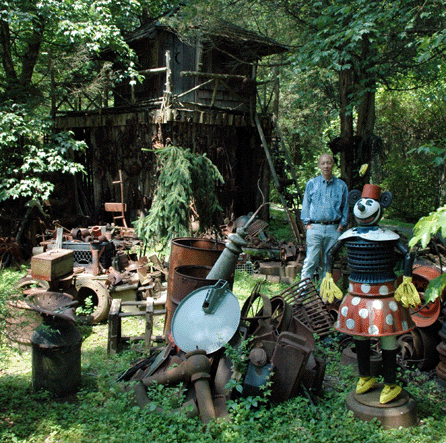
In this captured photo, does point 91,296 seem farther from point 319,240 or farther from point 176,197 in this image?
point 319,240

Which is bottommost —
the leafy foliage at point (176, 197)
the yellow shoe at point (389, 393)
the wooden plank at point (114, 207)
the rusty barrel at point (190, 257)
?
the yellow shoe at point (389, 393)

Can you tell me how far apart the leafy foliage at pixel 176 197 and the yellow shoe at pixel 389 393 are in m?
4.09

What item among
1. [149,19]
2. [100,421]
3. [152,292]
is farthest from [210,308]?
[149,19]

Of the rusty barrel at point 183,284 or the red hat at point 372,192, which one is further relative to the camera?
the rusty barrel at point 183,284

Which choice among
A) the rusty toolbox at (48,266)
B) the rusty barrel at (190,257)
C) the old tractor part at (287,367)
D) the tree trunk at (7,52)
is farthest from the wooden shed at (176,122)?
the old tractor part at (287,367)

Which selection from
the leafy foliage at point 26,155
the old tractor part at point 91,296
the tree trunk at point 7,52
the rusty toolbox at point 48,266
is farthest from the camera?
the tree trunk at point 7,52

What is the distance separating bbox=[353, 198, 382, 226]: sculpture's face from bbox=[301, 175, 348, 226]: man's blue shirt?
2.08m

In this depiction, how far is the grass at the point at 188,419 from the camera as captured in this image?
352cm

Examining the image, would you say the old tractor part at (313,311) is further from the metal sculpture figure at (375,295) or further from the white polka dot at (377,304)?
the white polka dot at (377,304)

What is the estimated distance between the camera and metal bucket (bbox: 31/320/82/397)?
427 cm

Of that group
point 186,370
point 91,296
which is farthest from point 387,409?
point 91,296

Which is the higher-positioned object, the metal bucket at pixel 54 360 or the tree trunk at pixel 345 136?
the tree trunk at pixel 345 136

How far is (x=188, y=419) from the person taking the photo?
12.0 ft

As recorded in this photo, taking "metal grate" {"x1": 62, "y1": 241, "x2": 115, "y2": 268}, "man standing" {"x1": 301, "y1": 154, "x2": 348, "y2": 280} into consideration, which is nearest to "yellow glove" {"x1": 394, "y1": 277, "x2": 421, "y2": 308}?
"man standing" {"x1": 301, "y1": 154, "x2": 348, "y2": 280}
